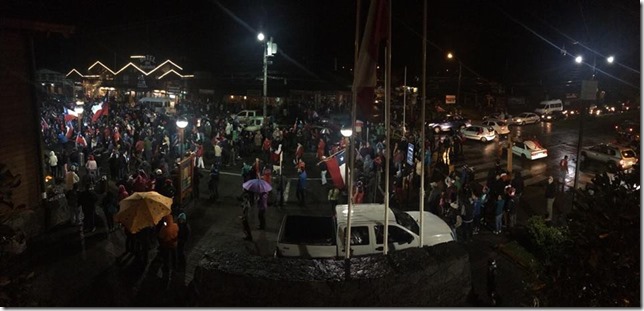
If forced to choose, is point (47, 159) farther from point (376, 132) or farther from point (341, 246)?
point (376, 132)

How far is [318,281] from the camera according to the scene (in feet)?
18.5

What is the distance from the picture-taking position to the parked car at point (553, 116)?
43156mm

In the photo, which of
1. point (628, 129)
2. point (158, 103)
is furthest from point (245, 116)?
point (628, 129)

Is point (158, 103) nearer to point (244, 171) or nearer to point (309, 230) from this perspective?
point (244, 171)

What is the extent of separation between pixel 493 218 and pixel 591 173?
35.6 ft

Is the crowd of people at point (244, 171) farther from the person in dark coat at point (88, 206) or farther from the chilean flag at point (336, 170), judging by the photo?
the chilean flag at point (336, 170)

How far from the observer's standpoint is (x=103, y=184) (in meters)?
13.9

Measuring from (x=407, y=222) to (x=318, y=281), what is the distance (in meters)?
5.44

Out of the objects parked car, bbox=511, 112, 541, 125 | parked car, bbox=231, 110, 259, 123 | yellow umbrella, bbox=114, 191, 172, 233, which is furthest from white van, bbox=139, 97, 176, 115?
yellow umbrella, bbox=114, 191, 172, 233

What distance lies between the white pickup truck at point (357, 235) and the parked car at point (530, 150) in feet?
52.0

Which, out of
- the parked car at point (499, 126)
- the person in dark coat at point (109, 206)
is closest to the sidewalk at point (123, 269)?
the person in dark coat at point (109, 206)

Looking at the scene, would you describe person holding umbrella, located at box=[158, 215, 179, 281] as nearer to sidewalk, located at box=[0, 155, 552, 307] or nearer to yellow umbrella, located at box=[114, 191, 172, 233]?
sidewalk, located at box=[0, 155, 552, 307]

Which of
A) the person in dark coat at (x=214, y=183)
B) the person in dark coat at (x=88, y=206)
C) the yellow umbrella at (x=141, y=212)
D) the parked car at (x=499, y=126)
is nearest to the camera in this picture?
the yellow umbrella at (x=141, y=212)

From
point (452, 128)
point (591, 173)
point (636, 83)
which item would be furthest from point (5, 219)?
point (636, 83)
